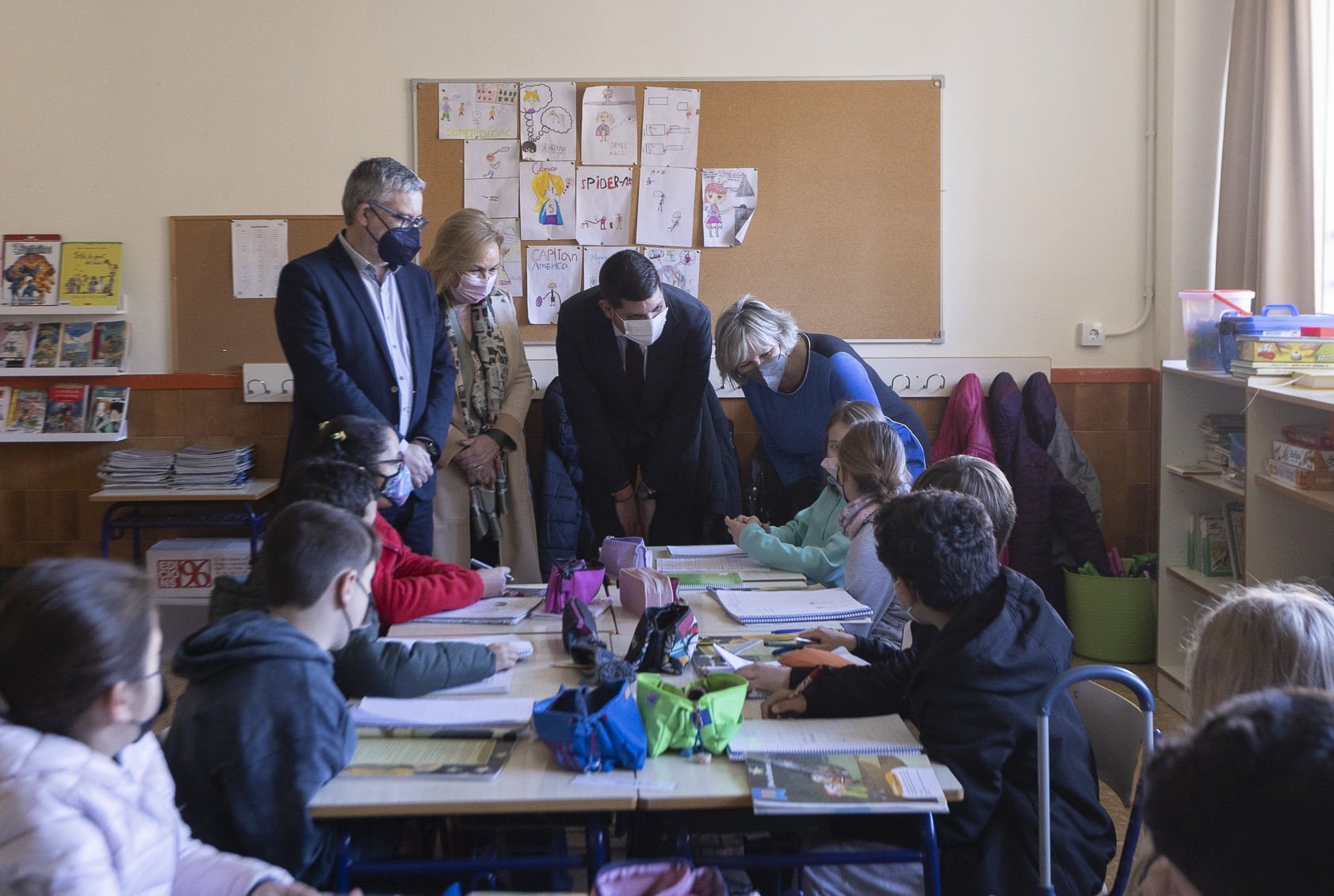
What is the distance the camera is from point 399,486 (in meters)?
2.77

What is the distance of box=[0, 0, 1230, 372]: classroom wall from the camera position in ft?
14.9

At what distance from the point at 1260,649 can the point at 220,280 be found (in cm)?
409

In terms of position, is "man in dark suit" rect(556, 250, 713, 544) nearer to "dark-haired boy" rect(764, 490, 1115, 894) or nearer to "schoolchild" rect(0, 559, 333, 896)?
"dark-haired boy" rect(764, 490, 1115, 894)

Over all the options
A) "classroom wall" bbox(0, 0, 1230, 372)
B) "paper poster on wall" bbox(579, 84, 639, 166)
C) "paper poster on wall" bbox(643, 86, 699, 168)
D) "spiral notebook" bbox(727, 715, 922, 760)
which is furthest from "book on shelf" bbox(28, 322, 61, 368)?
"spiral notebook" bbox(727, 715, 922, 760)

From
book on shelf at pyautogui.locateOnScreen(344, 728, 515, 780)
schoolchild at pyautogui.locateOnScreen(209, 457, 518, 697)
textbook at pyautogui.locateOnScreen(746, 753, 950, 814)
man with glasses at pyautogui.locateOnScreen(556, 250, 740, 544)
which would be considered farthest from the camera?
man with glasses at pyautogui.locateOnScreen(556, 250, 740, 544)

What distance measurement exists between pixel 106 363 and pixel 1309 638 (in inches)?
171

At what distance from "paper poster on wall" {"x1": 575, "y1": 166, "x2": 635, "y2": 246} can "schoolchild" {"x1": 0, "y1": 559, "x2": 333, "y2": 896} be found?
11.0 feet

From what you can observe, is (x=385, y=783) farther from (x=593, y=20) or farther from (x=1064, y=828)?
(x=593, y=20)

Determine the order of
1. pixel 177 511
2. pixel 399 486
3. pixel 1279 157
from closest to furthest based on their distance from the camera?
pixel 399 486 → pixel 1279 157 → pixel 177 511

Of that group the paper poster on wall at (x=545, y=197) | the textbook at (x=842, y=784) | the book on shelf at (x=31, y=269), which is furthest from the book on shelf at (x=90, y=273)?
the textbook at (x=842, y=784)

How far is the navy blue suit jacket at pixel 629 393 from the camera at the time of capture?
3.68 m

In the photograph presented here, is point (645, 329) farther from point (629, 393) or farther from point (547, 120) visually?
point (547, 120)

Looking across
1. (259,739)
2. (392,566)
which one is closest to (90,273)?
(392,566)

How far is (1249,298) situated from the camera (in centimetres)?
370
